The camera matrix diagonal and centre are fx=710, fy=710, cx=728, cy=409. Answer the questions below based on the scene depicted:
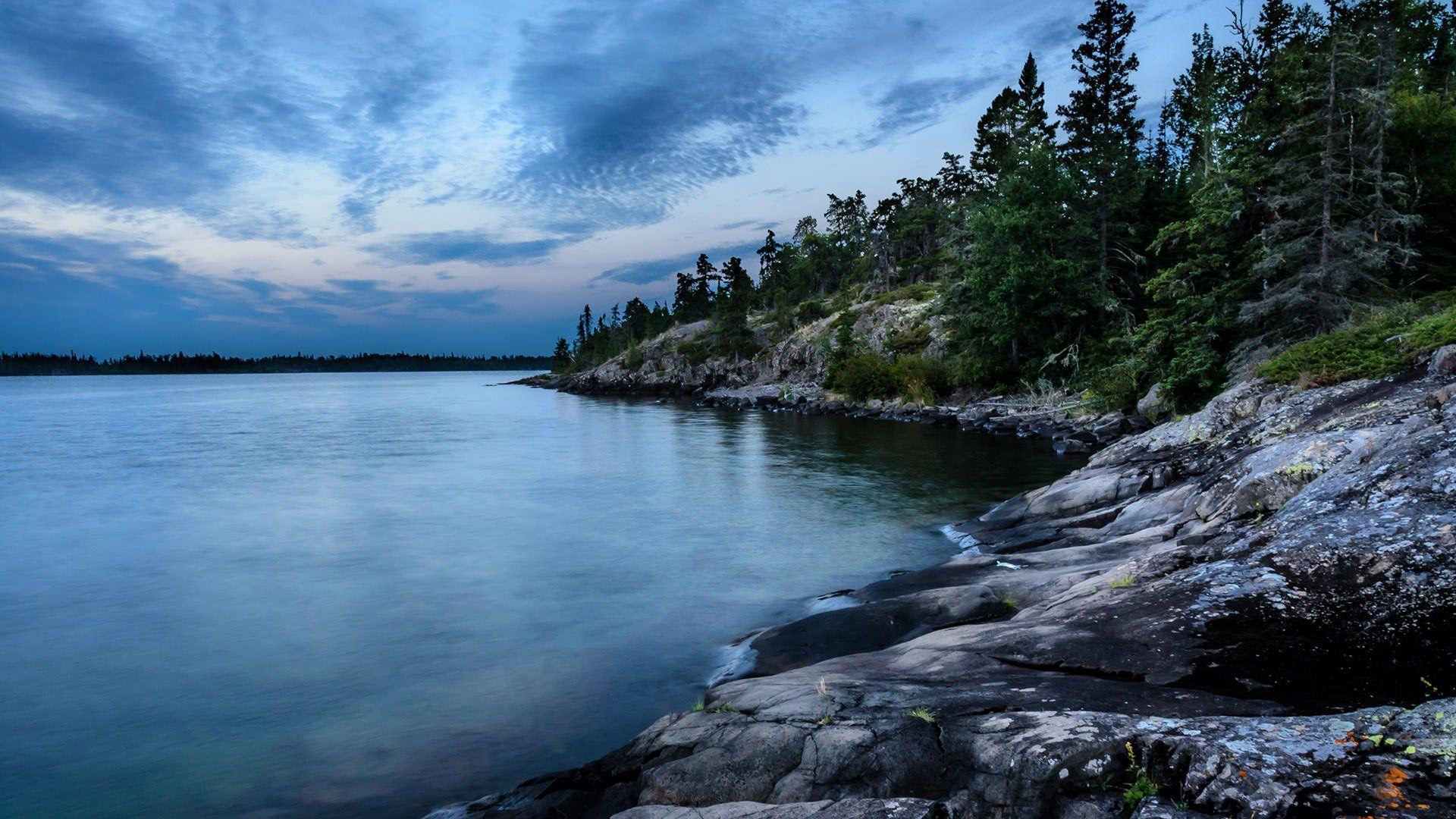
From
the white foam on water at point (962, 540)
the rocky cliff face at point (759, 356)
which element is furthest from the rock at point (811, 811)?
the rocky cliff face at point (759, 356)

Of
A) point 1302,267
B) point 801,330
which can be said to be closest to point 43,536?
point 1302,267

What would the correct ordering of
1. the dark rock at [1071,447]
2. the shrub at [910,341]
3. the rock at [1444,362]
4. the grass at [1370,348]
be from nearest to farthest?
the rock at [1444,362], the grass at [1370,348], the dark rock at [1071,447], the shrub at [910,341]

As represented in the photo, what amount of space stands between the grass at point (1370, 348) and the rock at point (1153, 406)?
10.5 metres

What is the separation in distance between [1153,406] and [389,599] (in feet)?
100

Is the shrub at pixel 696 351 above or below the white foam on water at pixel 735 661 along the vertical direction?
above

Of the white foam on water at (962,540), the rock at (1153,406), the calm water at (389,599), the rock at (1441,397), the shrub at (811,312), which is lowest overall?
the calm water at (389,599)

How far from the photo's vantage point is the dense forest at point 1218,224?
2333 cm

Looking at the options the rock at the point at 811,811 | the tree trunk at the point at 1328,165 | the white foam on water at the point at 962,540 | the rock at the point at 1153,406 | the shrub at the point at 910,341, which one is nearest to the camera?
the rock at the point at 811,811

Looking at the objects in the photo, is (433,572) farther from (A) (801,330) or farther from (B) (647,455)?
(A) (801,330)

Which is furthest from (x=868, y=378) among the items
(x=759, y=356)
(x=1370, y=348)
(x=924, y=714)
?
(x=924, y=714)

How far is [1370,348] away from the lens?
16234mm

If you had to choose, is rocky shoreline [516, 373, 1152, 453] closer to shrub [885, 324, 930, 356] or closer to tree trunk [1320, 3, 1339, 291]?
shrub [885, 324, 930, 356]

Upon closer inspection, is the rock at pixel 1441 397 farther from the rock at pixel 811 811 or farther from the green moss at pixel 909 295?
the green moss at pixel 909 295

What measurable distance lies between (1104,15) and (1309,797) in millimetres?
57200
